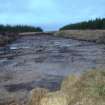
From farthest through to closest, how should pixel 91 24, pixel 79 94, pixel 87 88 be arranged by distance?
pixel 91 24 < pixel 87 88 < pixel 79 94

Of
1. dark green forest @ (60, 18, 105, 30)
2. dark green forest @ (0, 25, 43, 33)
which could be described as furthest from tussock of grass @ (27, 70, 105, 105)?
dark green forest @ (0, 25, 43, 33)

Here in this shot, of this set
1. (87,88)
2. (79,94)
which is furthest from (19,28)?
(79,94)

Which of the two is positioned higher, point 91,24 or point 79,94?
point 79,94

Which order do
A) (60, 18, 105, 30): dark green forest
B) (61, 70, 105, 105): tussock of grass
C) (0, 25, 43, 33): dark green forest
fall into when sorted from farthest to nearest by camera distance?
(0, 25, 43, 33): dark green forest → (60, 18, 105, 30): dark green forest → (61, 70, 105, 105): tussock of grass

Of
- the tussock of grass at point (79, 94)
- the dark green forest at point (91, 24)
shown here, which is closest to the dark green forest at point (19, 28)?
the dark green forest at point (91, 24)

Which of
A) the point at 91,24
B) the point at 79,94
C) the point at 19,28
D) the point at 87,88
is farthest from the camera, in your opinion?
the point at 19,28

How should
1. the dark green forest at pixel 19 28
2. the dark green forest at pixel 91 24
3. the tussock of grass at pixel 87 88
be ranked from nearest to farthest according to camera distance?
the tussock of grass at pixel 87 88
the dark green forest at pixel 91 24
the dark green forest at pixel 19 28

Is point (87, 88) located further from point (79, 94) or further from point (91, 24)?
point (91, 24)

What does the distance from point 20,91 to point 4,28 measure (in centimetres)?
8729

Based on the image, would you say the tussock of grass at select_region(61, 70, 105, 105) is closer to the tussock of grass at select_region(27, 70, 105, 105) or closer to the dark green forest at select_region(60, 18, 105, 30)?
the tussock of grass at select_region(27, 70, 105, 105)

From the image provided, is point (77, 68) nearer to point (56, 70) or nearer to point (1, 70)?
point (56, 70)

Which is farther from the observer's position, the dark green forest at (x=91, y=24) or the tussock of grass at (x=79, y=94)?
the dark green forest at (x=91, y=24)

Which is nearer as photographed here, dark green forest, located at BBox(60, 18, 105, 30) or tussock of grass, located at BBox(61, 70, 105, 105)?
tussock of grass, located at BBox(61, 70, 105, 105)

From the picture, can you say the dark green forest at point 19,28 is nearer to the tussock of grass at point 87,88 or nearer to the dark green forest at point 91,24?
the dark green forest at point 91,24
